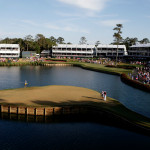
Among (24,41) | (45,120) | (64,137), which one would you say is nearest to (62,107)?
(45,120)

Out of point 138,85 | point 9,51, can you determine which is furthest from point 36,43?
point 138,85

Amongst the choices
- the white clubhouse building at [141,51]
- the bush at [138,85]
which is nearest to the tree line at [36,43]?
the white clubhouse building at [141,51]

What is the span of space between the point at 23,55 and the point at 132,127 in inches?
4948

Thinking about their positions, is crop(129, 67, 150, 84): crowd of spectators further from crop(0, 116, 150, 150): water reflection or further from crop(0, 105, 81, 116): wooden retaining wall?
crop(0, 116, 150, 150): water reflection

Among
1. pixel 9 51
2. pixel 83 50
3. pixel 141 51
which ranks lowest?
pixel 9 51

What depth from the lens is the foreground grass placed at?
2825 cm

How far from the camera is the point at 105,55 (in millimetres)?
150000

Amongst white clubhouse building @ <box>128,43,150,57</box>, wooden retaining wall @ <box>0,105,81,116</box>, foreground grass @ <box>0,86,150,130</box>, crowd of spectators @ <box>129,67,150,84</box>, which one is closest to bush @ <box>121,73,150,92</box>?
crowd of spectators @ <box>129,67,150,84</box>

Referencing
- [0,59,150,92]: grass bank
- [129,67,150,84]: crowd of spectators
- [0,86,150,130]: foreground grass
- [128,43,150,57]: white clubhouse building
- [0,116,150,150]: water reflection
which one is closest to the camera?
[0,116,150,150]: water reflection

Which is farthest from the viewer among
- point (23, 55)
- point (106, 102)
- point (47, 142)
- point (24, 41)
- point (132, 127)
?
point (24, 41)

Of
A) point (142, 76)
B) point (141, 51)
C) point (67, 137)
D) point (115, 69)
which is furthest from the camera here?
point (141, 51)

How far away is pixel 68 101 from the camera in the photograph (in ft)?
111

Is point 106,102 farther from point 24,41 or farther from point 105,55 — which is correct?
point 24,41

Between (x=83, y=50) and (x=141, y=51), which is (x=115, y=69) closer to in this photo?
(x=141, y=51)
